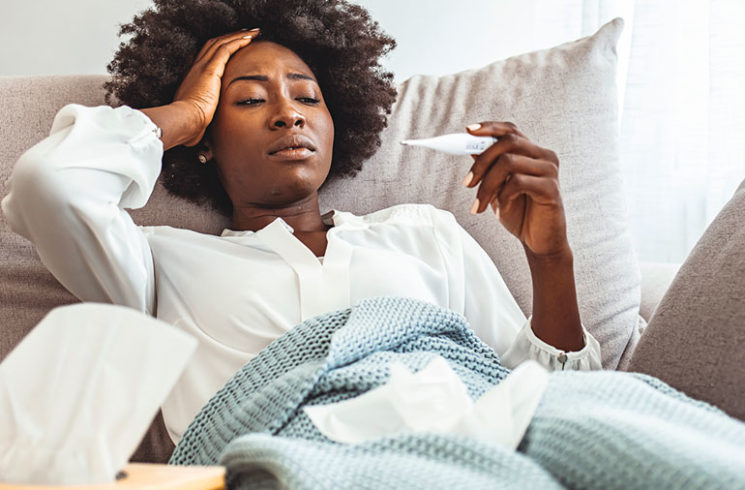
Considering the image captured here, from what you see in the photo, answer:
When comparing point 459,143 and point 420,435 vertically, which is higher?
point 459,143

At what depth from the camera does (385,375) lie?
2.69ft

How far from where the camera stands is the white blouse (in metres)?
0.99

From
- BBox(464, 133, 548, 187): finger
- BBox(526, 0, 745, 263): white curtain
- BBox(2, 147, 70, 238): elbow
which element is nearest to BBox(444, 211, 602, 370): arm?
BBox(464, 133, 548, 187): finger

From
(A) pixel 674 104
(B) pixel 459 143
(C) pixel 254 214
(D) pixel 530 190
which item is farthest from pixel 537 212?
(A) pixel 674 104

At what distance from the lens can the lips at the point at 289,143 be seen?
1257 mm

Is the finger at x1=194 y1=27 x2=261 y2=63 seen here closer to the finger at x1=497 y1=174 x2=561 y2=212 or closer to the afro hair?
the afro hair

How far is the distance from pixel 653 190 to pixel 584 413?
1346mm

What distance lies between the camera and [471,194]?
1.38 meters

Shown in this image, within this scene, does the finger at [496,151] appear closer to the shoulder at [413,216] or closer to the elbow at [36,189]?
the shoulder at [413,216]

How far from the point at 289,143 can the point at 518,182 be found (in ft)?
1.42

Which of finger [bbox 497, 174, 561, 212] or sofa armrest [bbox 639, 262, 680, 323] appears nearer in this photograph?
finger [bbox 497, 174, 561, 212]

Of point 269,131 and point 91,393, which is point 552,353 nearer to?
point 269,131

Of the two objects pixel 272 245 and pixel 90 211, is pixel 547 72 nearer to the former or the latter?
pixel 272 245

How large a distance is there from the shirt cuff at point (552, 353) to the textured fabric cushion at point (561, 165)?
0.17 metres
